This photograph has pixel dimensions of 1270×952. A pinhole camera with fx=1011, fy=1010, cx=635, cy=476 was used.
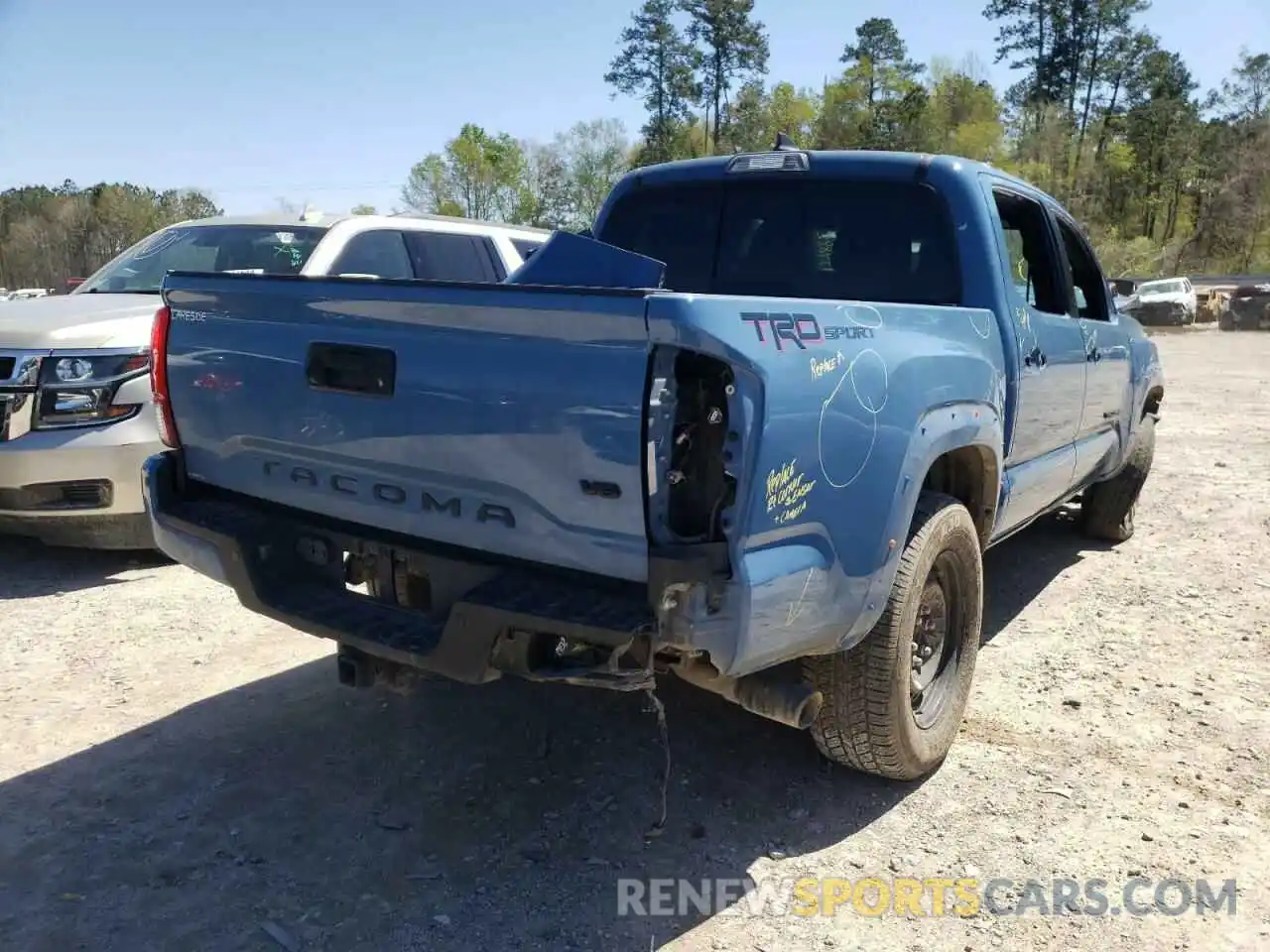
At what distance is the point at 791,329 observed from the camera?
7.99 feet

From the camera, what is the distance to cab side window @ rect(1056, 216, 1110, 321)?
5250mm

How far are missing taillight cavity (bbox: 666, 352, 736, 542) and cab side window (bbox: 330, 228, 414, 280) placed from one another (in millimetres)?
4744

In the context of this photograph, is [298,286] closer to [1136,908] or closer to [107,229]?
[1136,908]

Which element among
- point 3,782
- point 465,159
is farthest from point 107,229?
point 3,782

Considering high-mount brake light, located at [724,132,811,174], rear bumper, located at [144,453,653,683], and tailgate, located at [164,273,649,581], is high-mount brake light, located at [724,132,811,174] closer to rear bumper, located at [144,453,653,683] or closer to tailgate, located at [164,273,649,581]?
tailgate, located at [164,273,649,581]

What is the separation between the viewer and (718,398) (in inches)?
90.7

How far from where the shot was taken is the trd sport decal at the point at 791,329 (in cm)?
233

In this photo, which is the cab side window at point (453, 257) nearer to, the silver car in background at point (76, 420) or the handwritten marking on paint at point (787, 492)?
the silver car in background at point (76, 420)

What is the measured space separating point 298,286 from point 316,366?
Result: 0.25 m

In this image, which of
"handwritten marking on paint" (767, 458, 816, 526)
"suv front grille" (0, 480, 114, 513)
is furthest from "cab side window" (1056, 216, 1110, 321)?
"suv front grille" (0, 480, 114, 513)

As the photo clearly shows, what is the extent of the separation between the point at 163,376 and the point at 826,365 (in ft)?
7.14

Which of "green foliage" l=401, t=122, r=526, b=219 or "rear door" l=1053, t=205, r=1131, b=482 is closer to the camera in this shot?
"rear door" l=1053, t=205, r=1131, b=482

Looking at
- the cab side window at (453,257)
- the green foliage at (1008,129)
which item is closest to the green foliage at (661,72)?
the green foliage at (1008,129)

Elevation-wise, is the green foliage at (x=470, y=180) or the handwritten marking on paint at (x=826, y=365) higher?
the green foliage at (x=470, y=180)
